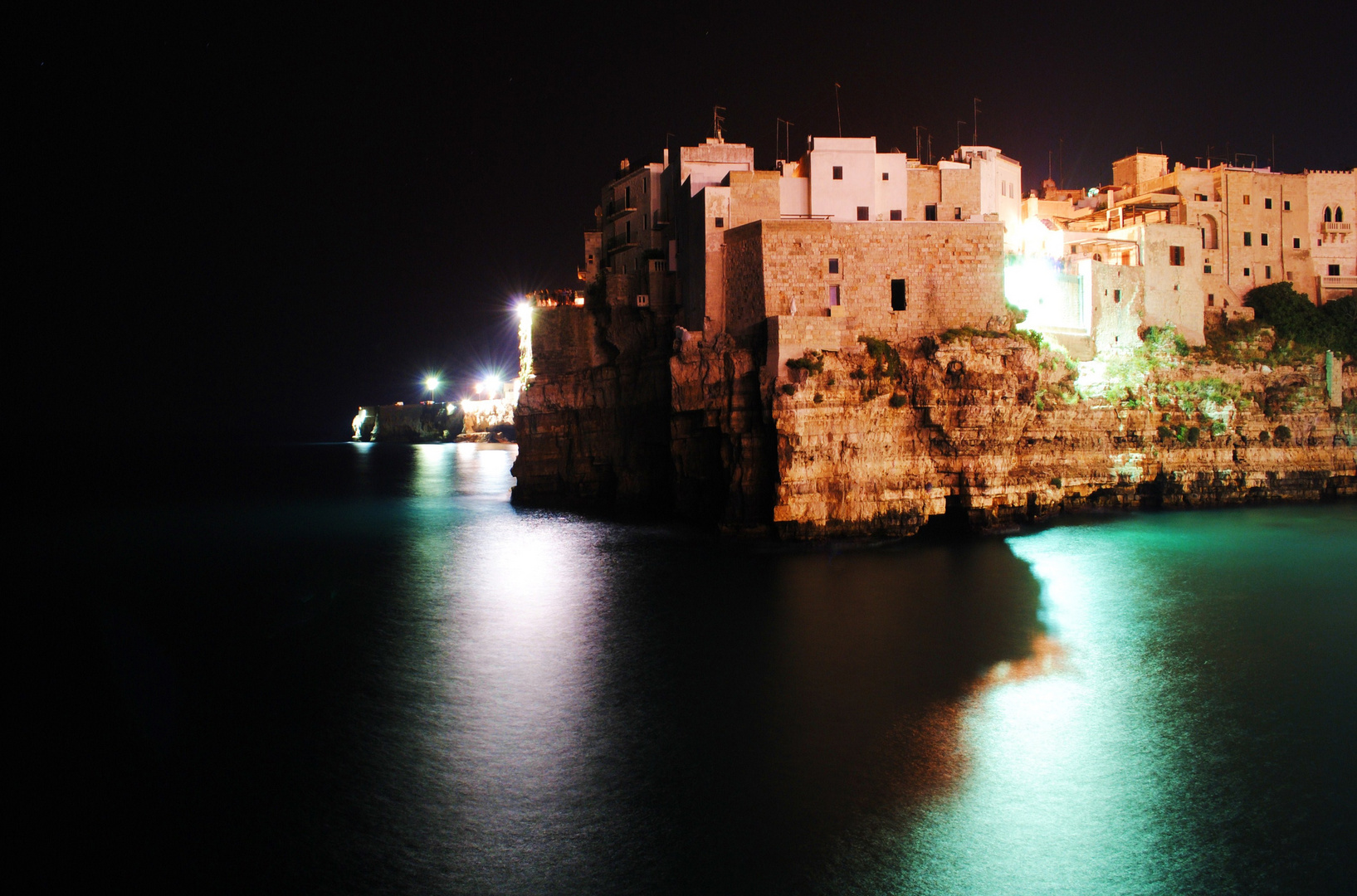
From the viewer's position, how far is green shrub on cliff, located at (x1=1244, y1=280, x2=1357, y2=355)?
3491cm

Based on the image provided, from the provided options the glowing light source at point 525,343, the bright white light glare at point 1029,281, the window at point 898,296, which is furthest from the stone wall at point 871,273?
the glowing light source at point 525,343

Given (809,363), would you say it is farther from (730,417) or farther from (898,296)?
(898,296)

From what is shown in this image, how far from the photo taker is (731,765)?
1300 centimetres

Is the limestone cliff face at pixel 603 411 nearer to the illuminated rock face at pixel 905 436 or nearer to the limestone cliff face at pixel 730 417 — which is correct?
the illuminated rock face at pixel 905 436

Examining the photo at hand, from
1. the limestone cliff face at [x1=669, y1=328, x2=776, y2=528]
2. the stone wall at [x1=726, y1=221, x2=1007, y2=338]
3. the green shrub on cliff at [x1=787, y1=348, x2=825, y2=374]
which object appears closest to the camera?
the green shrub on cliff at [x1=787, y1=348, x2=825, y2=374]

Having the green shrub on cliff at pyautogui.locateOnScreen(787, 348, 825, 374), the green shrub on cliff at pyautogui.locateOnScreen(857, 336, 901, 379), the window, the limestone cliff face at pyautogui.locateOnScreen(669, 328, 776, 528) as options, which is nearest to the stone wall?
the window

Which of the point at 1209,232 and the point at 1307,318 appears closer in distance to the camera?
the point at 1307,318

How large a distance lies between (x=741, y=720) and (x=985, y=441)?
15.1m

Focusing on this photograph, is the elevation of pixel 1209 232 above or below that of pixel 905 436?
above

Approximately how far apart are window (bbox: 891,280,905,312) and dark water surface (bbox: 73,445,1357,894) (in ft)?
23.7

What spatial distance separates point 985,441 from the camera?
2616cm

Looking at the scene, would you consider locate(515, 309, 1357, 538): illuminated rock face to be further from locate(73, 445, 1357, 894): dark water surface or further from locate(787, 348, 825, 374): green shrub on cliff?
locate(73, 445, 1357, 894): dark water surface

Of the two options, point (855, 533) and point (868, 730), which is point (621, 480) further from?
point (868, 730)

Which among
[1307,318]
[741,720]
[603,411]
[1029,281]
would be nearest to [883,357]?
[1029,281]
